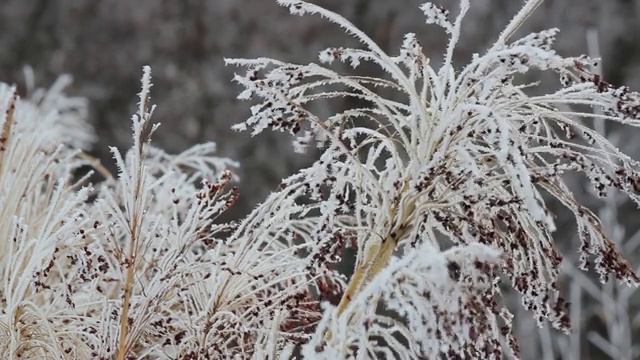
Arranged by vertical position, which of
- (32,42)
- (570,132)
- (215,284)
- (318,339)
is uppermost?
(32,42)

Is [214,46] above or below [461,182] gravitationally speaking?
above

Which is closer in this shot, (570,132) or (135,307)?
(570,132)

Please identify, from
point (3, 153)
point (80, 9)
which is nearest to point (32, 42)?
point (80, 9)

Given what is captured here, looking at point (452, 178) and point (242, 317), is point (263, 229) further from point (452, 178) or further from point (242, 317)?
point (452, 178)

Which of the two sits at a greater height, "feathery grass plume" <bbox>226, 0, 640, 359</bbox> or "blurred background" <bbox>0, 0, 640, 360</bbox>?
"blurred background" <bbox>0, 0, 640, 360</bbox>

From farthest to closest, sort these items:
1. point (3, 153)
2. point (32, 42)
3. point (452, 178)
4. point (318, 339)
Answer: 1. point (32, 42)
2. point (3, 153)
3. point (452, 178)
4. point (318, 339)

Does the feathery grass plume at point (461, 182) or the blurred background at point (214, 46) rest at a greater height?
the blurred background at point (214, 46)

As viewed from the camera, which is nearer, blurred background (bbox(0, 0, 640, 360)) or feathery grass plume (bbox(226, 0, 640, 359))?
feathery grass plume (bbox(226, 0, 640, 359))

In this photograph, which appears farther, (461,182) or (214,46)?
(214,46)
